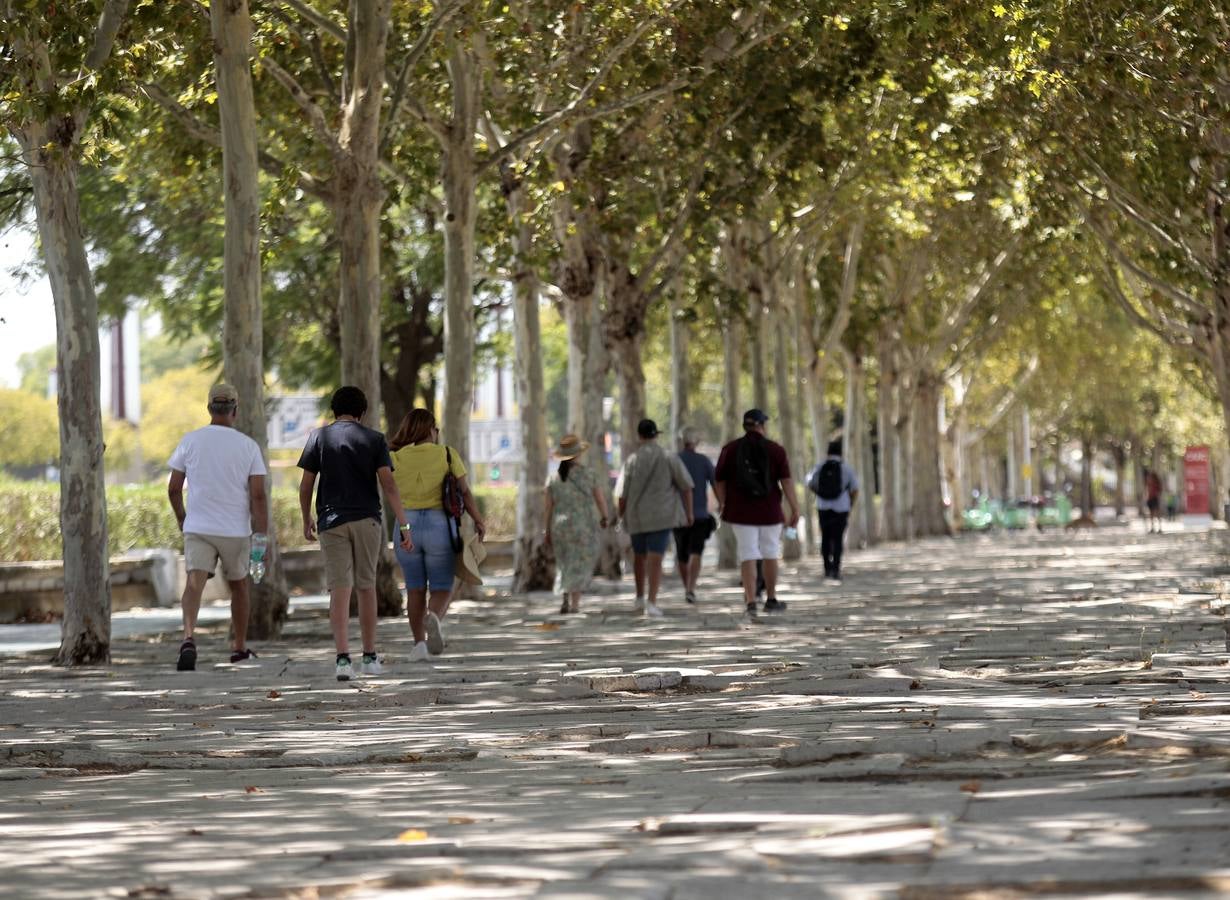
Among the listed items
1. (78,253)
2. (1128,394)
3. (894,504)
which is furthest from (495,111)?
(1128,394)

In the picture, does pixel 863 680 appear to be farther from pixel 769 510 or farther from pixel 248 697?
pixel 769 510

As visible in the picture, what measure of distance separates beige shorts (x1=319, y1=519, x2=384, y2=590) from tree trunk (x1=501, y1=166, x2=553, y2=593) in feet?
39.3

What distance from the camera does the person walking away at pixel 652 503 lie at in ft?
62.5

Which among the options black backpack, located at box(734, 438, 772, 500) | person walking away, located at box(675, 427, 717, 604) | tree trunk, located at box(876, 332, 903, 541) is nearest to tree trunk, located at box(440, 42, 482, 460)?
person walking away, located at box(675, 427, 717, 604)

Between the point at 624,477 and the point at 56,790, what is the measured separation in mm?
11699

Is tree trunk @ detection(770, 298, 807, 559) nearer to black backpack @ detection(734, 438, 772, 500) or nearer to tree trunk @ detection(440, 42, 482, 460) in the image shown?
tree trunk @ detection(440, 42, 482, 460)

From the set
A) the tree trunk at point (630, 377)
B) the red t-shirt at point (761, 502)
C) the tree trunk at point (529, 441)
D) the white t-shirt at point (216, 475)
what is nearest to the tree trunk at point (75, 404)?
the white t-shirt at point (216, 475)

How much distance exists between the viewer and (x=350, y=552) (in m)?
13.2

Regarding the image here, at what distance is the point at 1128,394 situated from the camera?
267 feet

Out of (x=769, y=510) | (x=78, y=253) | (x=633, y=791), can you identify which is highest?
(x=78, y=253)

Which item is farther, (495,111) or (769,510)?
(495,111)

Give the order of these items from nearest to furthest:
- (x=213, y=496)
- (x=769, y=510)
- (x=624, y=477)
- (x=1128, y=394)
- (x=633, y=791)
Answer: (x=633, y=791)
(x=213, y=496)
(x=769, y=510)
(x=624, y=477)
(x=1128, y=394)

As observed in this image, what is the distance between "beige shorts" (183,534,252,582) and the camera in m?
14.1

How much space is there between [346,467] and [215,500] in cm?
150
